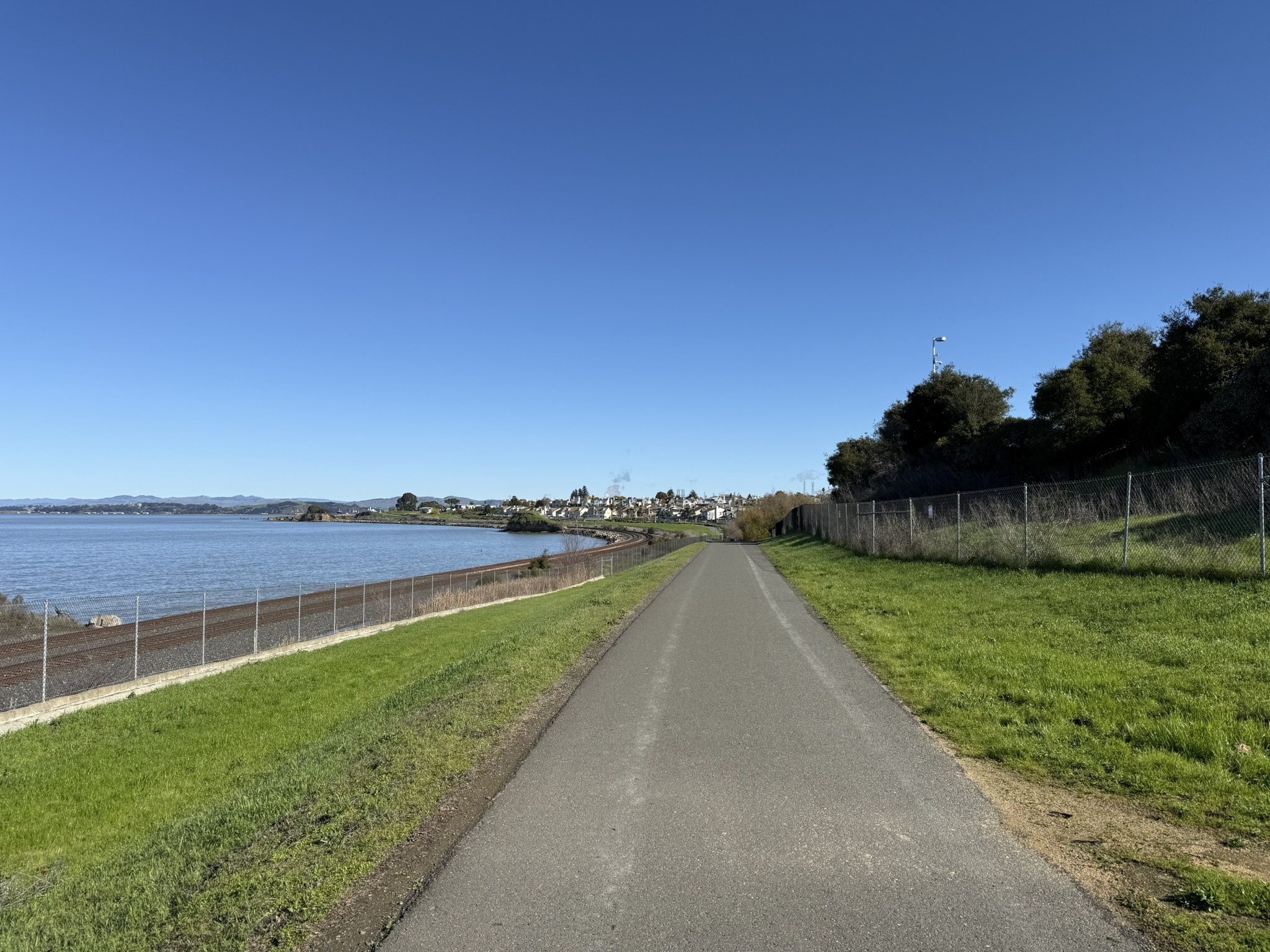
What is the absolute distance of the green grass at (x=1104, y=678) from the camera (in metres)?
5.69

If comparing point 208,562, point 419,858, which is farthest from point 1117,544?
point 208,562

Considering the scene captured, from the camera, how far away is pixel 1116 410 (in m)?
30.7

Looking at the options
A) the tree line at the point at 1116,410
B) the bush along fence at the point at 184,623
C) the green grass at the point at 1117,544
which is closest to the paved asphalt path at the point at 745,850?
the green grass at the point at 1117,544

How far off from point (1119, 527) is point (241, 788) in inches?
743

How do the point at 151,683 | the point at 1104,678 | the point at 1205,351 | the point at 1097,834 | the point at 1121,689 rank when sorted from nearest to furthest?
the point at 1097,834 → the point at 1121,689 → the point at 1104,678 → the point at 151,683 → the point at 1205,351

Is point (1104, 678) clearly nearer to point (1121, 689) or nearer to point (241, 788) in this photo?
point (1121, 689)

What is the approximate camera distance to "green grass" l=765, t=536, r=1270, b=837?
5691mm

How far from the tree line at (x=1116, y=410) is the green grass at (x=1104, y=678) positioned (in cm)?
1164

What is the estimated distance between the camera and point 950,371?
48438mm

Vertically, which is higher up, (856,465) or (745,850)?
(856,465)

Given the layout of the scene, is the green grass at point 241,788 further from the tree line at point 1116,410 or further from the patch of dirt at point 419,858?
the tree line at point 1116,410

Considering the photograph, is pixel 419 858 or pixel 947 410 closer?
pixel 419 858

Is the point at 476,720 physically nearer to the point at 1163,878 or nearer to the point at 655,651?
the point at 655,651

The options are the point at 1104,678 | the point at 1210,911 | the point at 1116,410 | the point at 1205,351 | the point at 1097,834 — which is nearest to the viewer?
the point at 1210,911
